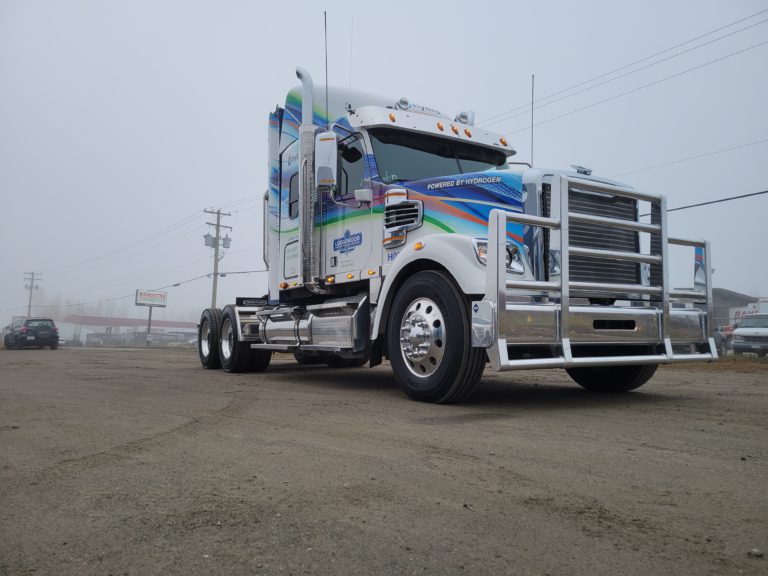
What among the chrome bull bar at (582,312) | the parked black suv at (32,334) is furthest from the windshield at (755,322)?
the parked black suv at (32,334)

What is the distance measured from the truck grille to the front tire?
3.24 ft

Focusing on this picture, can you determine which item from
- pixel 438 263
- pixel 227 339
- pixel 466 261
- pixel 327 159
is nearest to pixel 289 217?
pixel 327 159

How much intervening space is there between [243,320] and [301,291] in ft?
6.60

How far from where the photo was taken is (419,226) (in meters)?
6.48

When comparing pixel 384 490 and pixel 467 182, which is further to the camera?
pixel 467 182

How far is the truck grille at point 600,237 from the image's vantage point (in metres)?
5.78

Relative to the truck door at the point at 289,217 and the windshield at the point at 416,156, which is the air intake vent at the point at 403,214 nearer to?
the windshield at the point at 416,156

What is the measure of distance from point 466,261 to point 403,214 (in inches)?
57.3

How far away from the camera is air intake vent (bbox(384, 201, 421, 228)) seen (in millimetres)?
6535

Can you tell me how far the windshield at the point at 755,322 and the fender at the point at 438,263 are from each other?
15433 mm

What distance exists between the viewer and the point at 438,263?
5844 mm

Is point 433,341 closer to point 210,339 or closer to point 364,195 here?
point 364,195

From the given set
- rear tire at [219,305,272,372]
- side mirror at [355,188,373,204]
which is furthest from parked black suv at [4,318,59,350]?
side mirror at [355,188,373,204]

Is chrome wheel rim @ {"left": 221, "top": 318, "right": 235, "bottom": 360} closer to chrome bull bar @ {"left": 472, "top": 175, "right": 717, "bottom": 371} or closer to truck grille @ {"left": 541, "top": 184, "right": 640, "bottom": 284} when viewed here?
chrome bull bar @ {"left": 472, "top": 175, "right": 717, "bottom": 371}
